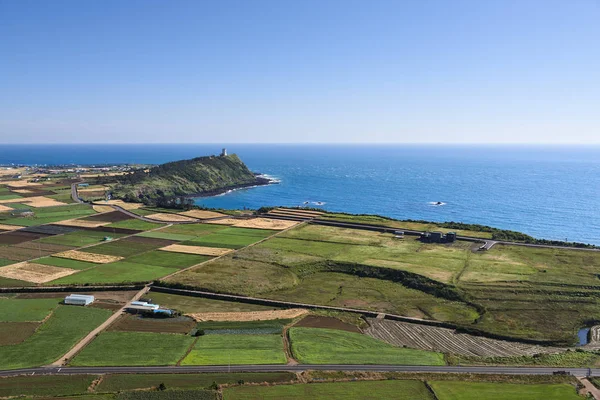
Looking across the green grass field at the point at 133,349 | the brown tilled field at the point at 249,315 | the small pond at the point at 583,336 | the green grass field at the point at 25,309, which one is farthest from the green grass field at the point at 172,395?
the small pond at the point at 583,336

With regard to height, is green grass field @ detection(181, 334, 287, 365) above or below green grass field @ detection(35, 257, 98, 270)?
below

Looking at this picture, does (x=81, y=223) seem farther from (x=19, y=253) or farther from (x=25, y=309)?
(x=25, y=309)

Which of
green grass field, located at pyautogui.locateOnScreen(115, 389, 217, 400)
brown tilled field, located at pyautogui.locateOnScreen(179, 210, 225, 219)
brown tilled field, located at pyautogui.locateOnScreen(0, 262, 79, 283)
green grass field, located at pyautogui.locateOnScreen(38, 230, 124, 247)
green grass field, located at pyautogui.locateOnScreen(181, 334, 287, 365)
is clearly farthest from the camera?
brown tilled field, located at pyautogui.locateOnScreen(179, 210, 225, 219)

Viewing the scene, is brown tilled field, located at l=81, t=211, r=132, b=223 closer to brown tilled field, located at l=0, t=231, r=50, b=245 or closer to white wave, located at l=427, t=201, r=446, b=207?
brown tilled field, located at l=0, t=231, r=50, b=245

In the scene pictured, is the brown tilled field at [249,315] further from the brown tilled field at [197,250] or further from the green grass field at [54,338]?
the brown tilled field at [197,250]

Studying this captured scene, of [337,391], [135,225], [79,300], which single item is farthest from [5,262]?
[337,391]

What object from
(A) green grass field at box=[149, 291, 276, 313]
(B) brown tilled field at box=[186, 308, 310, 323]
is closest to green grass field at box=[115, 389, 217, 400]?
(B) brown tilled field at box=[186, 308, 310, 323]
